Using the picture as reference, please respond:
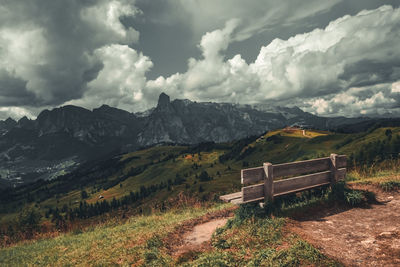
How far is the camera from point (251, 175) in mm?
9227

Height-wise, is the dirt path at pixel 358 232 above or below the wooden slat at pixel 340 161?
below

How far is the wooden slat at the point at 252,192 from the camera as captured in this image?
914 centimetres

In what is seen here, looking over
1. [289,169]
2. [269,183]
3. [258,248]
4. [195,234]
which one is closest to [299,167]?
[289,169]

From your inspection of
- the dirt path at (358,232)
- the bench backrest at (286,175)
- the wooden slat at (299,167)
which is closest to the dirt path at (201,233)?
the bench backrest at (286,175)

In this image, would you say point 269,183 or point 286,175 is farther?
point 286,175

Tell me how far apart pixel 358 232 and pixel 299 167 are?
10.5ft

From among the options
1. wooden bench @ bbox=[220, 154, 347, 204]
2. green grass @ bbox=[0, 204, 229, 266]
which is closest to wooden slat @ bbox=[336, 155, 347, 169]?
wooden bench @ bbox=[220, 154, 347, 204]

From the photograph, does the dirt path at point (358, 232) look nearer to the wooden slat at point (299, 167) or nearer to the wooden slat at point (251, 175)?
the wooden slat at point (299, 167)

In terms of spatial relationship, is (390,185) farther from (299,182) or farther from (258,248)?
(258,248)

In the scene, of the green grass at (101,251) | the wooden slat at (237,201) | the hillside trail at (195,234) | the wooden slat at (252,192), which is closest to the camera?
the green grass at (101,251)

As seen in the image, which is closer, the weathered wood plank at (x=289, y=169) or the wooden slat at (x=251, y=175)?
the wooden slat at (x=251, y=175)

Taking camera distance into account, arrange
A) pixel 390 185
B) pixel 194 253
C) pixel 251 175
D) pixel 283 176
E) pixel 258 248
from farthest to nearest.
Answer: pixel 390 185, pixel 283 176, pixel 251 175, pixel 194 253, pixel 258 248

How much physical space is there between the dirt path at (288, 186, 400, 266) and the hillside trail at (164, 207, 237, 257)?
3.21 metres

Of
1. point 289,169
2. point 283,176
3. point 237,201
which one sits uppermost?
point 289,169
